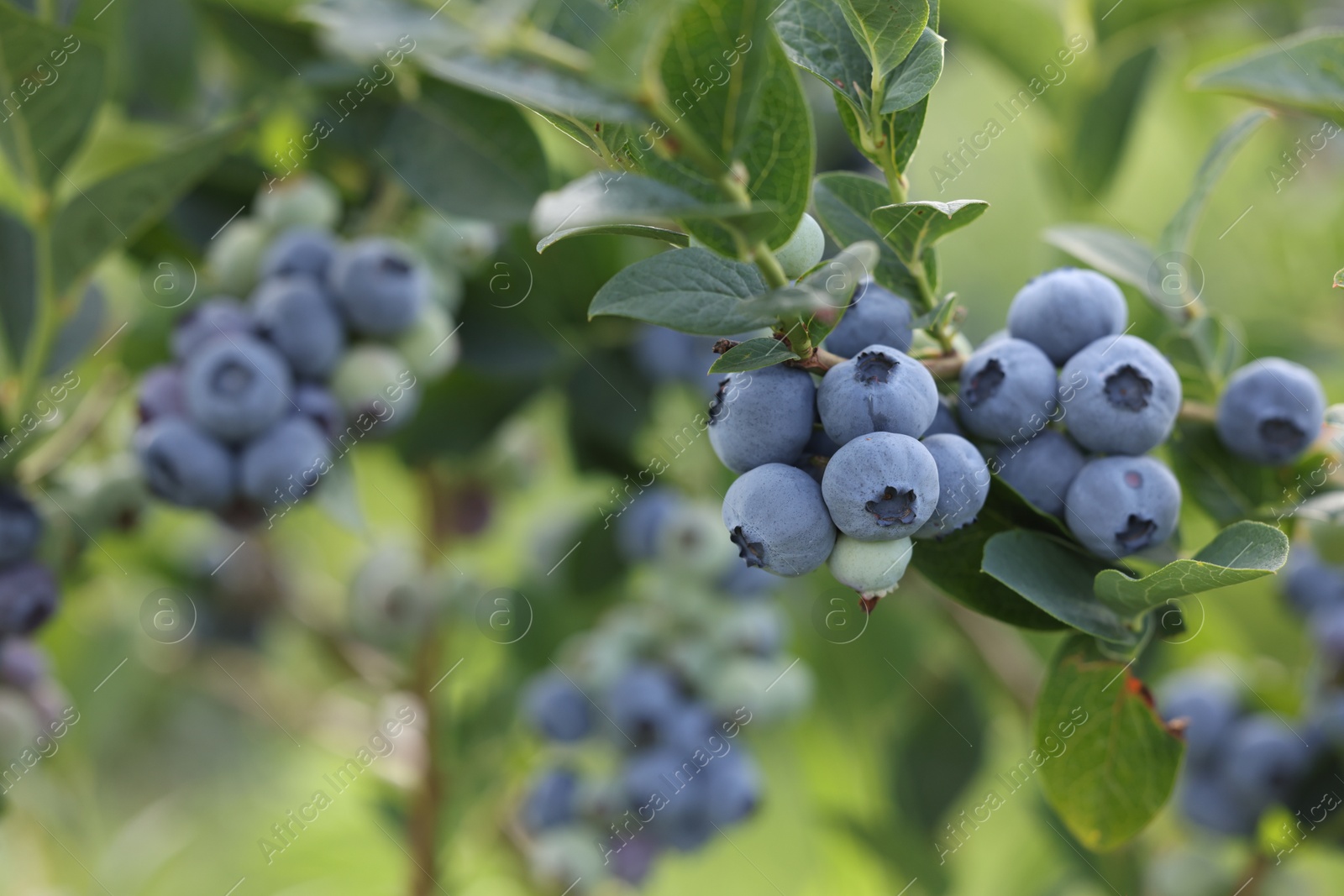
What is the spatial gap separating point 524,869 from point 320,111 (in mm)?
1020

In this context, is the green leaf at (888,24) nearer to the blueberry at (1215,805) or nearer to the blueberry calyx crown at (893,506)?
the blueberry calyx crown at (893,506)

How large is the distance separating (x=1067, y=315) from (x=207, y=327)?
0.71m

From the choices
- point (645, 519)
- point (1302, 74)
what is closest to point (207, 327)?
point (645, 519)

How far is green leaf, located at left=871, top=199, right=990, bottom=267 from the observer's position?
53cm

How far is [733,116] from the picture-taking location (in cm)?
45

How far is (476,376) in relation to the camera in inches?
46.8

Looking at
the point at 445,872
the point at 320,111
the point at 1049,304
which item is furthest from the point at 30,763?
the point at 1049,304

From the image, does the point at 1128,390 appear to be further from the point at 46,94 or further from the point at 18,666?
the point at 18,666

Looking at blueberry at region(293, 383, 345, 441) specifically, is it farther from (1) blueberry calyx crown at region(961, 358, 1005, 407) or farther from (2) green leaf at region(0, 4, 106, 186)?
(1) blueberry calyx crown at region(961, 358, 1005, 407)

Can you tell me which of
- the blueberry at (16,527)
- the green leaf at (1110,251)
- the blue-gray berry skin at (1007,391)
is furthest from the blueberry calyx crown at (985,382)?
the blueberry at (16,527)

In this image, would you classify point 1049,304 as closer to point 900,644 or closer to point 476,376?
point 476,376

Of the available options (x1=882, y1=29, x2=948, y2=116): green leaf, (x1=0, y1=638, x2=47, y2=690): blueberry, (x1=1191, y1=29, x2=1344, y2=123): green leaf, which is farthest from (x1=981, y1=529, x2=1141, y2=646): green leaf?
(x1=0, y1=638, x2=47, y2=690): blueberry

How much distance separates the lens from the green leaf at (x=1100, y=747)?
63cm

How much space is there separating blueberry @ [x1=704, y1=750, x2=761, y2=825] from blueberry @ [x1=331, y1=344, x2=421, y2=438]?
54cm
